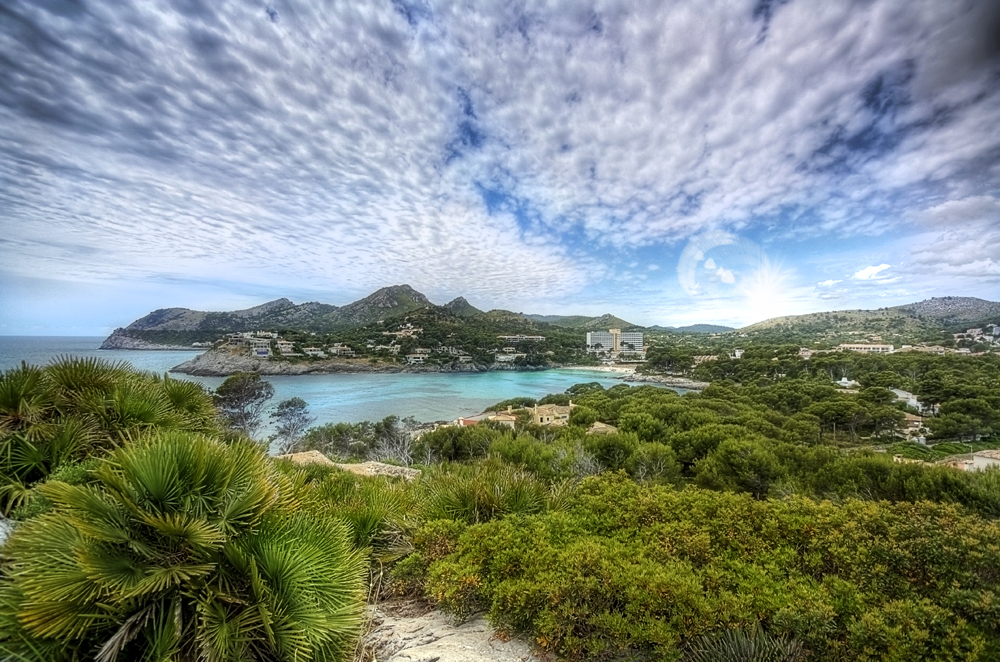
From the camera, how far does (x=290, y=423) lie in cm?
2869

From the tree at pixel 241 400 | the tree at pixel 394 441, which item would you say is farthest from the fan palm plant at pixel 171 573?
the tree at pixel 241 400

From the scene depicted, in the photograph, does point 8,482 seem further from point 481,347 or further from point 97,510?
point 481,347

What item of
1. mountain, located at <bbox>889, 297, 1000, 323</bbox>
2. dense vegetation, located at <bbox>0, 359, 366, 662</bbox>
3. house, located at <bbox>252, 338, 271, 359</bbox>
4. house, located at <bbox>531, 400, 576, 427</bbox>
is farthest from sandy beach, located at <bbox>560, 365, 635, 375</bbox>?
dense vegetation, located at <bbox>0, 359, 366, 662</bbox>

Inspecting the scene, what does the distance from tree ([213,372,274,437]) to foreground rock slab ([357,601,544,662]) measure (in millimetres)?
26214

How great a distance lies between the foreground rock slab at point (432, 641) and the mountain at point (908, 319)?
8084 centimetres

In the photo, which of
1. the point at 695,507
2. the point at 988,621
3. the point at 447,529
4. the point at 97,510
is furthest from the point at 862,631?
the point at 97,510

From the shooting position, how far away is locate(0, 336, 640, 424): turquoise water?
38500 mm

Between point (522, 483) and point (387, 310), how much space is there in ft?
459

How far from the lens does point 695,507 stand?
4066 mm

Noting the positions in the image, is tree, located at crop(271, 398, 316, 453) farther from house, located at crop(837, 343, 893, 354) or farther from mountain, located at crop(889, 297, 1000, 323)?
mountain, located at crop(889, 297, 1000, 323)

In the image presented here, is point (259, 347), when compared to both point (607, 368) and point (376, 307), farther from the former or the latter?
point (376, 307)

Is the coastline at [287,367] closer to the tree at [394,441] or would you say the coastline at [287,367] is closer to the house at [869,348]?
the tree at [394,441]

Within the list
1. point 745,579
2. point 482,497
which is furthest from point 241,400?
point 745,579

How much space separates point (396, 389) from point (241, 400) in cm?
2799
